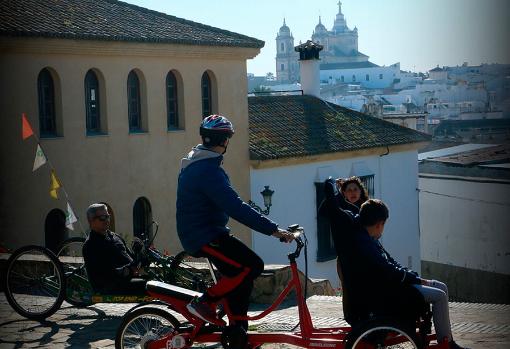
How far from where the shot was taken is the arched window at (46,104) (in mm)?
17766

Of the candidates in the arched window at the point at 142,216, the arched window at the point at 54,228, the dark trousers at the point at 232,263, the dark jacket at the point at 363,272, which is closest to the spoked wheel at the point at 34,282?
the dark trousers at the point at 232,263

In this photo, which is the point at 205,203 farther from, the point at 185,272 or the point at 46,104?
the point at 46,104

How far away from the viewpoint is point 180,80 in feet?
68.5

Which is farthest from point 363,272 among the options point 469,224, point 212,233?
point 469,224

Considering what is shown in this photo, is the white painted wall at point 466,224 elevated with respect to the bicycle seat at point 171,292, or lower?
lower

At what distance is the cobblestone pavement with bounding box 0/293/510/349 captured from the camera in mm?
7781

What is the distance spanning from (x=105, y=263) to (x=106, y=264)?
0.01 metres

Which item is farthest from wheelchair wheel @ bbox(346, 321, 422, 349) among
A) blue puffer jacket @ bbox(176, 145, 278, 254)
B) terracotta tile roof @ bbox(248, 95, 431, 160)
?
terracotta tile roof @ bbox(248, 95, 431, 160)

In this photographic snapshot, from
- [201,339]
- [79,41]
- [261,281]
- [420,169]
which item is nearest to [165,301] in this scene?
[201,339]

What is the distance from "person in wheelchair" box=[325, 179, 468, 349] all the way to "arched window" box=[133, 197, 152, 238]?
14.1 meters

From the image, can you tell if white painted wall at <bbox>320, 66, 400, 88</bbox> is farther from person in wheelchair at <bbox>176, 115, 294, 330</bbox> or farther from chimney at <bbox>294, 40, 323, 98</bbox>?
person in wheelchair at <bbox>176, 115, 294, 330</bbox>

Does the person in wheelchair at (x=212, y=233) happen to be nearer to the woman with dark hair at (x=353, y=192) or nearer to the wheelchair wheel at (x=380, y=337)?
the wheelchair wheel at (x=380, y=337)

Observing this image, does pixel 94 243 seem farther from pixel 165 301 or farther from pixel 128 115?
pixel 128 115

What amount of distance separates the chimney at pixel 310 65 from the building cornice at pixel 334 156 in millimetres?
3323
